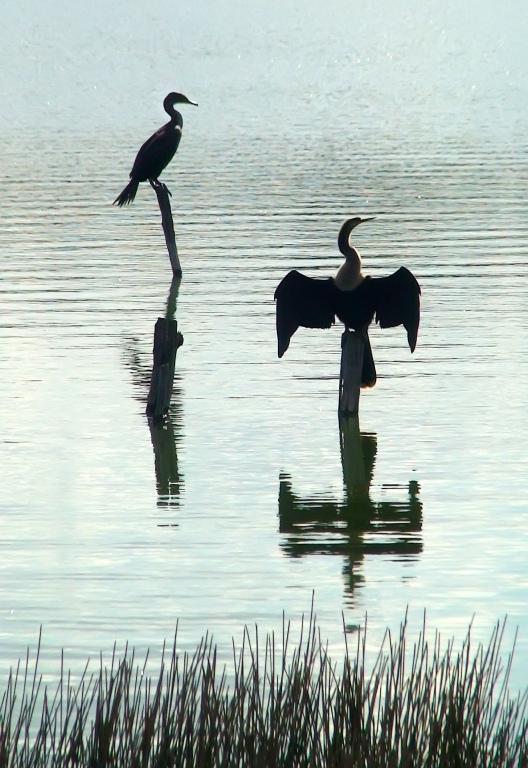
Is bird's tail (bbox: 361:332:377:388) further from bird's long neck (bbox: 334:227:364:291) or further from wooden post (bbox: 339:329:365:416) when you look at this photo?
bird's long neck (bbox: 334:227:364:291)

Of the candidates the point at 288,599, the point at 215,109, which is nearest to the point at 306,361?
the point at 288,599

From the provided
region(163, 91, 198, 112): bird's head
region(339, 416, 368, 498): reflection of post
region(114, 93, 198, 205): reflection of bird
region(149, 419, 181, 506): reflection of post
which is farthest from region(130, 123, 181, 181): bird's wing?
region(339, 416, 368, 498): reflection of post

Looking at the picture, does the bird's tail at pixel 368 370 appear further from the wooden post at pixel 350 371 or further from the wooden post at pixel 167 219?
the wooden post at pixel 167 219

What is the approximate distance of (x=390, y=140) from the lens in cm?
6844

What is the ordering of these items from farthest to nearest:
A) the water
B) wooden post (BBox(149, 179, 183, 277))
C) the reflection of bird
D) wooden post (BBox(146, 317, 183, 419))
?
wooden post (BBox(149, 179, 183, 277))
the reflection of bird
wooden post (BBox(146, 317, 183, 419))
the water

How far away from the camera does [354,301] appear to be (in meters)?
11.0

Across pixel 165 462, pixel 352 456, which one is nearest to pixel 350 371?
pixel 352 456

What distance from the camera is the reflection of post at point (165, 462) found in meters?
9.52

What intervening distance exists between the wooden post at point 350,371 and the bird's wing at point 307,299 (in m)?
0.19

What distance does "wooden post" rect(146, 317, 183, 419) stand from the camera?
36.9ft

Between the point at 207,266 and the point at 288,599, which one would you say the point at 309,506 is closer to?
the point at 288,599

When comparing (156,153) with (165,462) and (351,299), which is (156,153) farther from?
(165,462)

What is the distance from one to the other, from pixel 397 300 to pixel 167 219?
30.5 feet

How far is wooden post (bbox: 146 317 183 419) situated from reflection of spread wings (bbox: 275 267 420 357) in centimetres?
76
